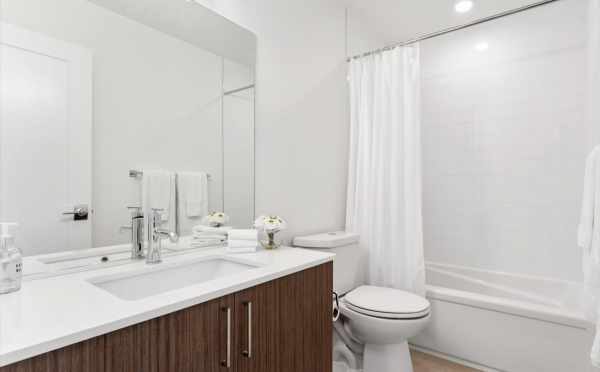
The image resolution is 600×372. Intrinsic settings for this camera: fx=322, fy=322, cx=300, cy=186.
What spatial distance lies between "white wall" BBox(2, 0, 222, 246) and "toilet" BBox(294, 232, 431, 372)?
883mm

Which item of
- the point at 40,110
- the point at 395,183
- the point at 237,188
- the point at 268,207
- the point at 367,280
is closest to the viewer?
the point at 40,110

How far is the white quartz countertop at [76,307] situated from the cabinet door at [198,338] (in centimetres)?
3

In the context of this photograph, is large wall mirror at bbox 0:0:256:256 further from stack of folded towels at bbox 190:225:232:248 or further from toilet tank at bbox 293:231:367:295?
toilet tank at bbox 293:231:367:295

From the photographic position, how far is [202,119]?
4.87 feet

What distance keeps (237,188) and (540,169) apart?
2157 millimetres

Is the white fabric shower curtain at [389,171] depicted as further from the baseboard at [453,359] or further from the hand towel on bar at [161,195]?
the hand towel on bar at [161,195]

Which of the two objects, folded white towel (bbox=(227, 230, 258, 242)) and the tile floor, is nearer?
folded white towel (bbox=(227, 230, 258, 242))

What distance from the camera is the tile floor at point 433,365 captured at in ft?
6.27

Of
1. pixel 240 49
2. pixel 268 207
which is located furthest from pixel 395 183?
pixel 240 49

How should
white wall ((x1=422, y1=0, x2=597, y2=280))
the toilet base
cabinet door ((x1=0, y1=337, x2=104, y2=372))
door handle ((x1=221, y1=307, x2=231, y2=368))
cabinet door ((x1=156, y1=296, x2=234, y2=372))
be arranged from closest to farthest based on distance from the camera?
cabinet door ((x1=0, y1=337, x2=104, y2=372)) → cabinet door ((x1=156, y1=296, x2=234, y2=372)) → door handle ((x1=221, y1=307, x2=231, y2=368)) → the toilet base → white wall ((x1=422, y1=0, x2=597, y2=280))

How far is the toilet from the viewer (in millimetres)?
1601

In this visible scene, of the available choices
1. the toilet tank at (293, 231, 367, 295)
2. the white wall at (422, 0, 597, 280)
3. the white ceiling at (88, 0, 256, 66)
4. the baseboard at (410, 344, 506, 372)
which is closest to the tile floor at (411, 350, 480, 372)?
the baseboard at (410, 344, 506, 372)

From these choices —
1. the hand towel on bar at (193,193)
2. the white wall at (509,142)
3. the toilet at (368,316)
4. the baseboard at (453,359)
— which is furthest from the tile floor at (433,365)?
the hand towel on bar at (193,193)

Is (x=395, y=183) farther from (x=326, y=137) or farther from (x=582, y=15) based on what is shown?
(x=582, y=15)
